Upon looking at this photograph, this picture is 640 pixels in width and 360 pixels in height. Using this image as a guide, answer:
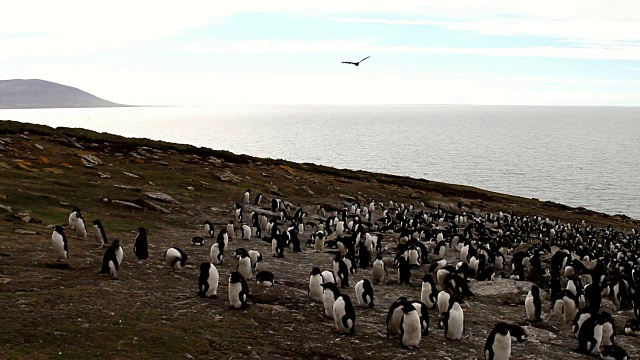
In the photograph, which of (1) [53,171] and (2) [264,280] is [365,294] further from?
(1) [53,171]

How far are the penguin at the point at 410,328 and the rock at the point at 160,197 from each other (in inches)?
1009

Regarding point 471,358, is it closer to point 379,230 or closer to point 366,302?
point 366,302

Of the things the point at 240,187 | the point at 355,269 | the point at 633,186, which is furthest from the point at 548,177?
the point at 355,269

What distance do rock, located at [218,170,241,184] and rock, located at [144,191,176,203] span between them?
12.2 meters

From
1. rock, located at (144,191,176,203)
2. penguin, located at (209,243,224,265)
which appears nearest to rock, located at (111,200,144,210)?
rock, located at (144,191,176,203)

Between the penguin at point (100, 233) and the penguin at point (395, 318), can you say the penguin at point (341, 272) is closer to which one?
the penguin at point (395, 318)

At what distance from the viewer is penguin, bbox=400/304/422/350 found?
15352 mm

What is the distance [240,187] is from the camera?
49.6m

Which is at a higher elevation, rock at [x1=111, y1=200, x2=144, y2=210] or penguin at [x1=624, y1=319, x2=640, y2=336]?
rock at [x1=111, y1=200, x2=144, y2=210]

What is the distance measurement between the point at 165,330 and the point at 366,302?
681cm

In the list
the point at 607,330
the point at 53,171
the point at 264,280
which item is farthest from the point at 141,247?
the point at 53,171

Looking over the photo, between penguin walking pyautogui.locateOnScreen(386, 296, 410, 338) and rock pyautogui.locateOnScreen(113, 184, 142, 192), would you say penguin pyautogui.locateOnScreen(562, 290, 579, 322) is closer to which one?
penguin walking pyautogui.locateOnScreen(386, 296, 410, 338)

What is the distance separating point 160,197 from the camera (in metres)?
38.0

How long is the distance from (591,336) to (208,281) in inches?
445
